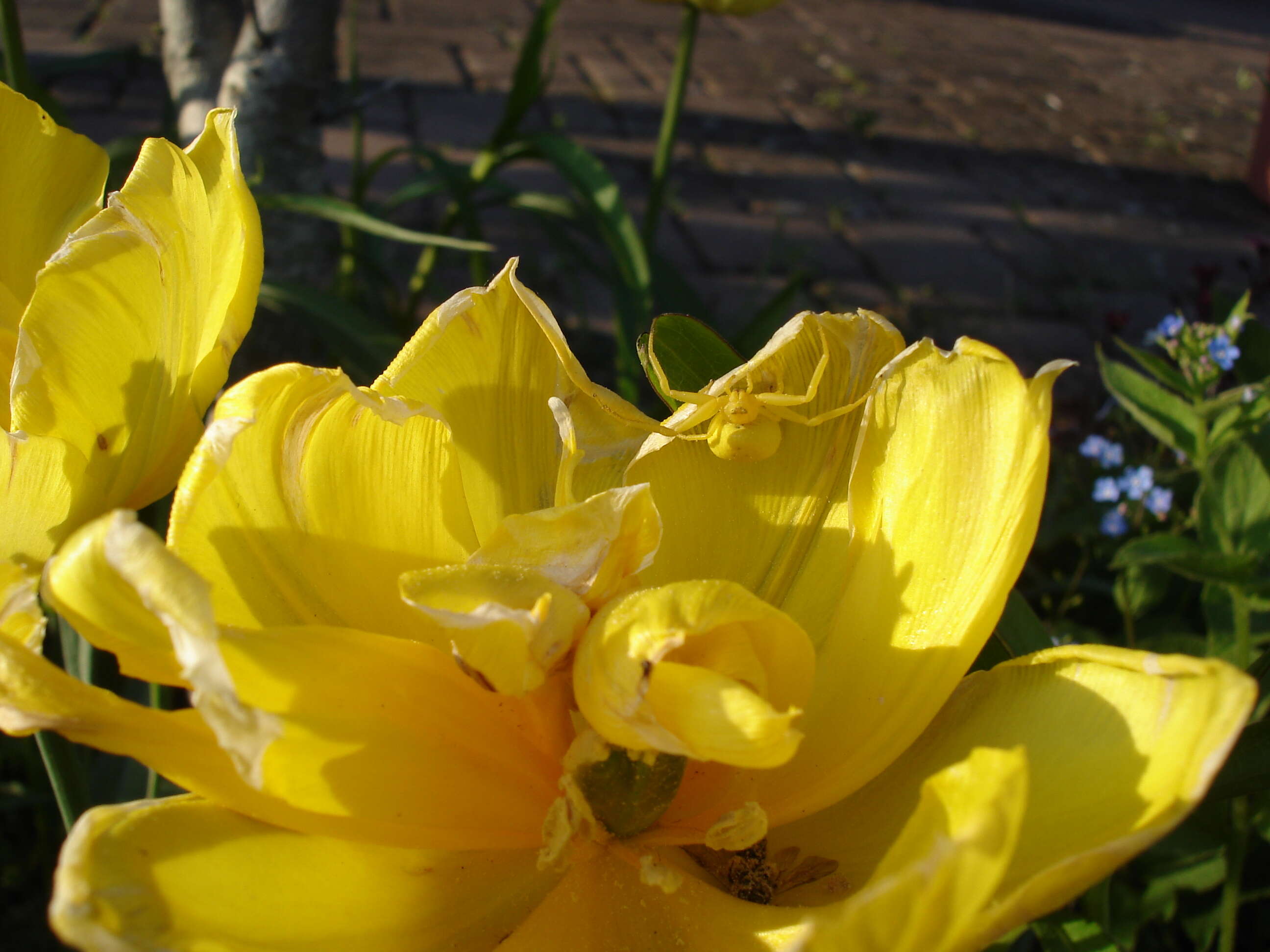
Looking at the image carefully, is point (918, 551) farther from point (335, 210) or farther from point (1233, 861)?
point (335, 210)

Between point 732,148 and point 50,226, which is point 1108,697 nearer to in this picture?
point 50,226

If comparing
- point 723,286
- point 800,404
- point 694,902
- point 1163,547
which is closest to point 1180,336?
point 1163,547

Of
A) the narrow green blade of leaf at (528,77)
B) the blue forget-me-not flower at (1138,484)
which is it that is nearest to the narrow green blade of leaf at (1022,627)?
the blue forget-me-not flower at (1138,484)

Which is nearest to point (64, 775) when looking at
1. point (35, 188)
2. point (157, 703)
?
point (157, 703)

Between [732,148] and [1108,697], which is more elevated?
[1108,697]

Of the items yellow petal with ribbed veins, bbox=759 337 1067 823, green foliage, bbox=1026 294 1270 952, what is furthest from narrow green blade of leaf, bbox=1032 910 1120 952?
yellow petal with ribbed veins, bbox=759 337 1067 823
